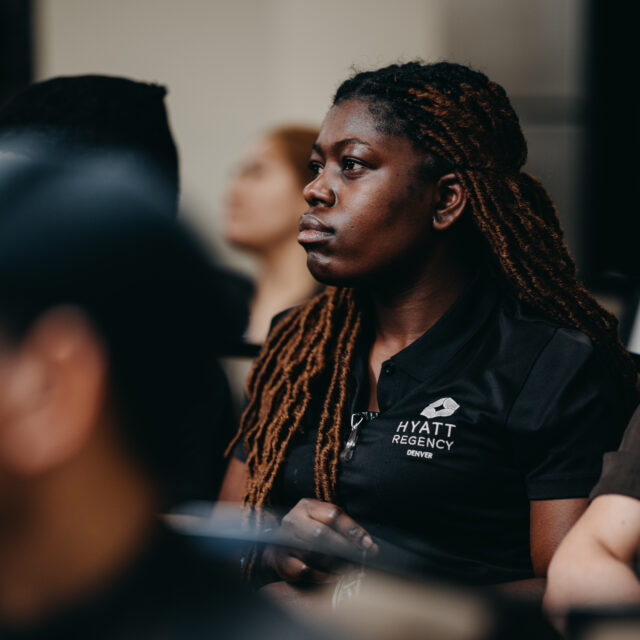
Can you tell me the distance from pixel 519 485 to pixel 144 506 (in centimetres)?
109

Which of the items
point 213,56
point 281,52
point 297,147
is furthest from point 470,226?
point 213,56

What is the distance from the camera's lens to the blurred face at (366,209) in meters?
1.86

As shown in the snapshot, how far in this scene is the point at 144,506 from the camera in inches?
31.2

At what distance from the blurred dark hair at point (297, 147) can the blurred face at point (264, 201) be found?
0.02 meters

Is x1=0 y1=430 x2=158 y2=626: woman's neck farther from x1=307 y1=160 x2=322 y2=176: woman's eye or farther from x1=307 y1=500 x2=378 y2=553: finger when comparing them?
x1=307 y1=160 x2=322 y2=176: woman's eye

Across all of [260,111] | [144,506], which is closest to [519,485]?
[144,506]

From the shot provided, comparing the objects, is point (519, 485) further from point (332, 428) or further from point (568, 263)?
point (568, 263)

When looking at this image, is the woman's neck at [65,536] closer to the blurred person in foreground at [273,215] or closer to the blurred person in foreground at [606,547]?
the blurred person in foreground at [606,547]

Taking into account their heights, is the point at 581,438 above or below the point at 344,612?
below

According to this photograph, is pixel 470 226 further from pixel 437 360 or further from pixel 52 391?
pixel 52 391

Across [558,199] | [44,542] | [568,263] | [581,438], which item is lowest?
[558,199]

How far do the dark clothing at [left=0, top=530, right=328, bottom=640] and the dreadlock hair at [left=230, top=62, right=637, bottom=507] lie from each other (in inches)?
39.2

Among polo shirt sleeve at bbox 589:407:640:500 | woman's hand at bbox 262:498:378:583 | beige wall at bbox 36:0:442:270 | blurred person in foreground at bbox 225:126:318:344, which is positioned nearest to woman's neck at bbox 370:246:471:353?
woman's hand at bbox 262:498:378:583

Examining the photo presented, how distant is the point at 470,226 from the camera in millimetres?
1992
